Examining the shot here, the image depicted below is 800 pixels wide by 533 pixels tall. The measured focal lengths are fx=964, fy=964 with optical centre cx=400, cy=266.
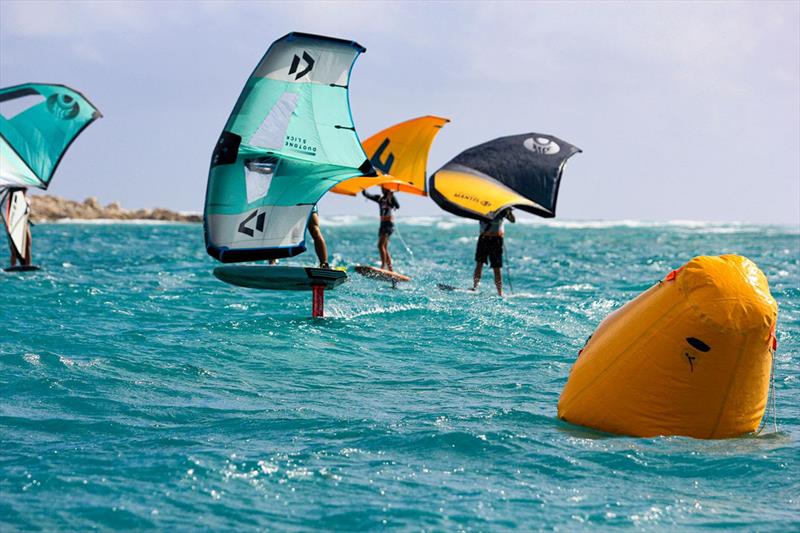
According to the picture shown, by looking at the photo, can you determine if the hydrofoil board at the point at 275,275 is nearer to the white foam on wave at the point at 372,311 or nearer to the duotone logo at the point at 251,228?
the duotone logo at the point at 251,228

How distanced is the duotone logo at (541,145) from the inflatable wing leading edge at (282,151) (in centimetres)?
468

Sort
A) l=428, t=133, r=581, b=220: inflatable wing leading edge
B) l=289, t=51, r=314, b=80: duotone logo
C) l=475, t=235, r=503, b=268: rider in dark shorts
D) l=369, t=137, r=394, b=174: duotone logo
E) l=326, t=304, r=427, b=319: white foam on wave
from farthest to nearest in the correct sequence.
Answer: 1. l=369, t=137, r=394, b=174: duotone logo
2. l=475, t=235, r=503, b=268: rider in dark shorts
3. l=428, t=133, r=581, b=220: inflatable wing leading edge
4. l=326, t=304, r=427, b=319: white foam on wave
5. l=289, t=51, r=314, b=80: duotone logo

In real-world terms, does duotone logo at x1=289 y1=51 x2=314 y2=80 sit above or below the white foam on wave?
above

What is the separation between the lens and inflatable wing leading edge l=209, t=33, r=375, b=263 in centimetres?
1295

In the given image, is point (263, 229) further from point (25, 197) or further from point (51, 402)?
point (25, 197)

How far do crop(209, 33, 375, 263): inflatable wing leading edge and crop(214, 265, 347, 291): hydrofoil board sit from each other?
18 centimetres

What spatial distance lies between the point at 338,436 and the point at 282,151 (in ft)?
20.7

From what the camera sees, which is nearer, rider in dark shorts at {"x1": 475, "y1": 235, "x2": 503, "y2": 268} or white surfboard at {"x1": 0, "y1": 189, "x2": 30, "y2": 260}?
rider in dark shorts at {"x1": 475, "y1": 235, "x2": 503, "y2": 268}

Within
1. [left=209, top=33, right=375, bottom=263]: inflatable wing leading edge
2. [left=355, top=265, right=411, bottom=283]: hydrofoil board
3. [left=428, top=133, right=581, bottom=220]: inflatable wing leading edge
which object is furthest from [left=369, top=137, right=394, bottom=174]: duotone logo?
[left=209, top=33, right=375, bottom=263]: inflatable wing leading edge

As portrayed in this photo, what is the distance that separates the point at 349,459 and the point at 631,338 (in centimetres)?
241

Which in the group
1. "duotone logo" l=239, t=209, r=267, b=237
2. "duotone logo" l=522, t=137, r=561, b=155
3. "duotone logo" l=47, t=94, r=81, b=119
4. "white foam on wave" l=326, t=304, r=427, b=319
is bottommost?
"white foam on wave" l=326, t=304, r=427, b=319

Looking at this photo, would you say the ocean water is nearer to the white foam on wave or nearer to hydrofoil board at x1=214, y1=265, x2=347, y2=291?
the white foam on wave

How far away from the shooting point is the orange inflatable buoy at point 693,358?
7.19 meters

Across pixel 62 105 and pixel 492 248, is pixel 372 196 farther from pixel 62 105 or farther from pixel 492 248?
pixel 62 105
